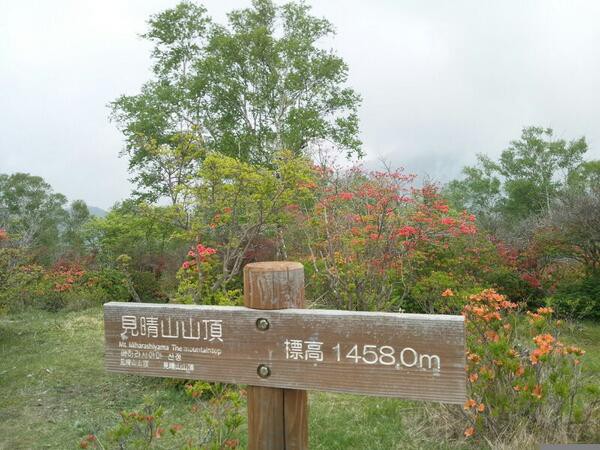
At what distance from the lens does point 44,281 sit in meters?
12.6

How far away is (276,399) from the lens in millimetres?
1984

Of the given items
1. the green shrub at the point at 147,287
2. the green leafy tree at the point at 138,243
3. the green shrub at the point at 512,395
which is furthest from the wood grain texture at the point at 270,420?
the green leafy tree at the point at 138,243

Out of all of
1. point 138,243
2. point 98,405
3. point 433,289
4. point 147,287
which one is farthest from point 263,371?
point 138,243

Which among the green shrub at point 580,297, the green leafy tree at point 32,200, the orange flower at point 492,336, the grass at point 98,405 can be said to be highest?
the green leafy tree at point 32,200

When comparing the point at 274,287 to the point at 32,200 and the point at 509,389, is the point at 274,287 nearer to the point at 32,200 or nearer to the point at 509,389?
the point at 509,389

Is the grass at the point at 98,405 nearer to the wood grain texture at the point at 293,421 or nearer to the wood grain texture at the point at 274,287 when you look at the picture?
the wood grain texture at the point at 293,421

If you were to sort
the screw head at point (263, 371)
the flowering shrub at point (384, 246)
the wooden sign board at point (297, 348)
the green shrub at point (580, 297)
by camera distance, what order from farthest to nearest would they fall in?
the green shrub at point (580, 297) < the flowering shrub at point (384, 246) < the screw head at point (263, 371) < the wooden sign board at point (297, 348)

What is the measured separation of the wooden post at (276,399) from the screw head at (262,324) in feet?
0.17

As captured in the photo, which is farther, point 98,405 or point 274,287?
point 98,405

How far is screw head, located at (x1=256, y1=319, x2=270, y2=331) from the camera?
77.0 inches

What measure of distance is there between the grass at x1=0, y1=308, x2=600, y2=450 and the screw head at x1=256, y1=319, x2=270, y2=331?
228cm

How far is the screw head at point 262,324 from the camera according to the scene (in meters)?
1.96

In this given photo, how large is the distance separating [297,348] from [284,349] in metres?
0.05

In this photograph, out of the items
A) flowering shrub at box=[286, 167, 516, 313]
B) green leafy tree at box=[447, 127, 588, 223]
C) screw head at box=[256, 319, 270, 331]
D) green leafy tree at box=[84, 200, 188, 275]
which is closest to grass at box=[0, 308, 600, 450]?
screw head at box=[256, 319, 270, 331]
